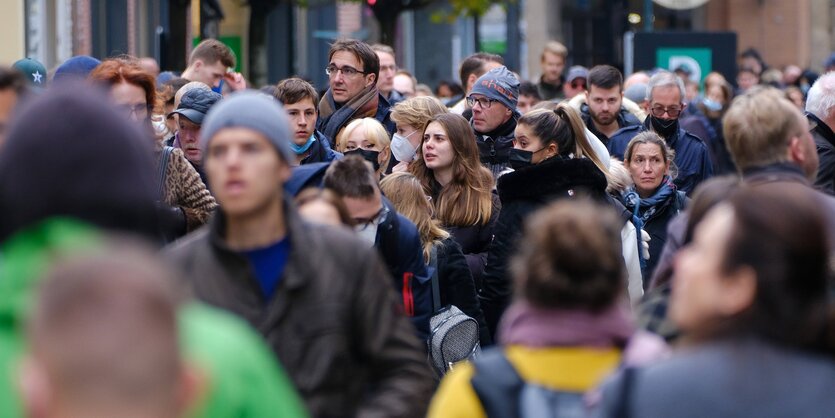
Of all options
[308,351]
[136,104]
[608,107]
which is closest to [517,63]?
[608,107]

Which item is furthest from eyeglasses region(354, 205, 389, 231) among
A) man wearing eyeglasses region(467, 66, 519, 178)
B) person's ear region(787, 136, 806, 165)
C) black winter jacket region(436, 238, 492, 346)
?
man wearing eyeglasses region(467, 66, 519, 178)

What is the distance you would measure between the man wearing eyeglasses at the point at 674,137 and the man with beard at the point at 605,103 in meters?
0.33

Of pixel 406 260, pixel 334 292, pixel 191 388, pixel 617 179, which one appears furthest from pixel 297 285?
pixel 617 179

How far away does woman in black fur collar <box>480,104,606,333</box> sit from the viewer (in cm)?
809

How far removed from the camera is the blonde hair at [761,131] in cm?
552

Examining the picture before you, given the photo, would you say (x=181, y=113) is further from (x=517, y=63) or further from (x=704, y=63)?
(x=517, y=63)

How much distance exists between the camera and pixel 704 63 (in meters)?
19.1

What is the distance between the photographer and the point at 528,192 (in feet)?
26.7

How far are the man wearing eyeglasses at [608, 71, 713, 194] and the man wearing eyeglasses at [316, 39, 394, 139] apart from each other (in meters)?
2.18

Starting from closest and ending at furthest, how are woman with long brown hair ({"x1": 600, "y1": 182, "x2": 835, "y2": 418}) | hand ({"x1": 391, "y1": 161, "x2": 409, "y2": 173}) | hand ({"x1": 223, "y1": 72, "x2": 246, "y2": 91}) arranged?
woman with long brown hair ({"x1": 600, "y1": 182, "x2": 835, "y2": 418}) → hand ({"x1": 391, "y1": 161, "x2": 409, "y2": 173}) → hand ({"x1": 223, "y1": 72, "x2": 246, "y2": 91})

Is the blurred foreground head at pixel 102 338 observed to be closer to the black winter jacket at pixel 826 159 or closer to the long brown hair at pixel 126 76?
the long brown hair at pixel 126 76

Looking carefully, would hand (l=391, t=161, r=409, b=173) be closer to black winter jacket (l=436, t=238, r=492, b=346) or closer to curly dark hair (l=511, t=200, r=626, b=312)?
black winter jacket (l=436, t=238, r=492, b=346)

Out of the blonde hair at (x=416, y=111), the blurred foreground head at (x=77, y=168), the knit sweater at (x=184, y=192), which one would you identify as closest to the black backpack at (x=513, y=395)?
the blurred foreground head at (x=77, y=168)

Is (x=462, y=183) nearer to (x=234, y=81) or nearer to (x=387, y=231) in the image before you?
(x=387, y=231)
